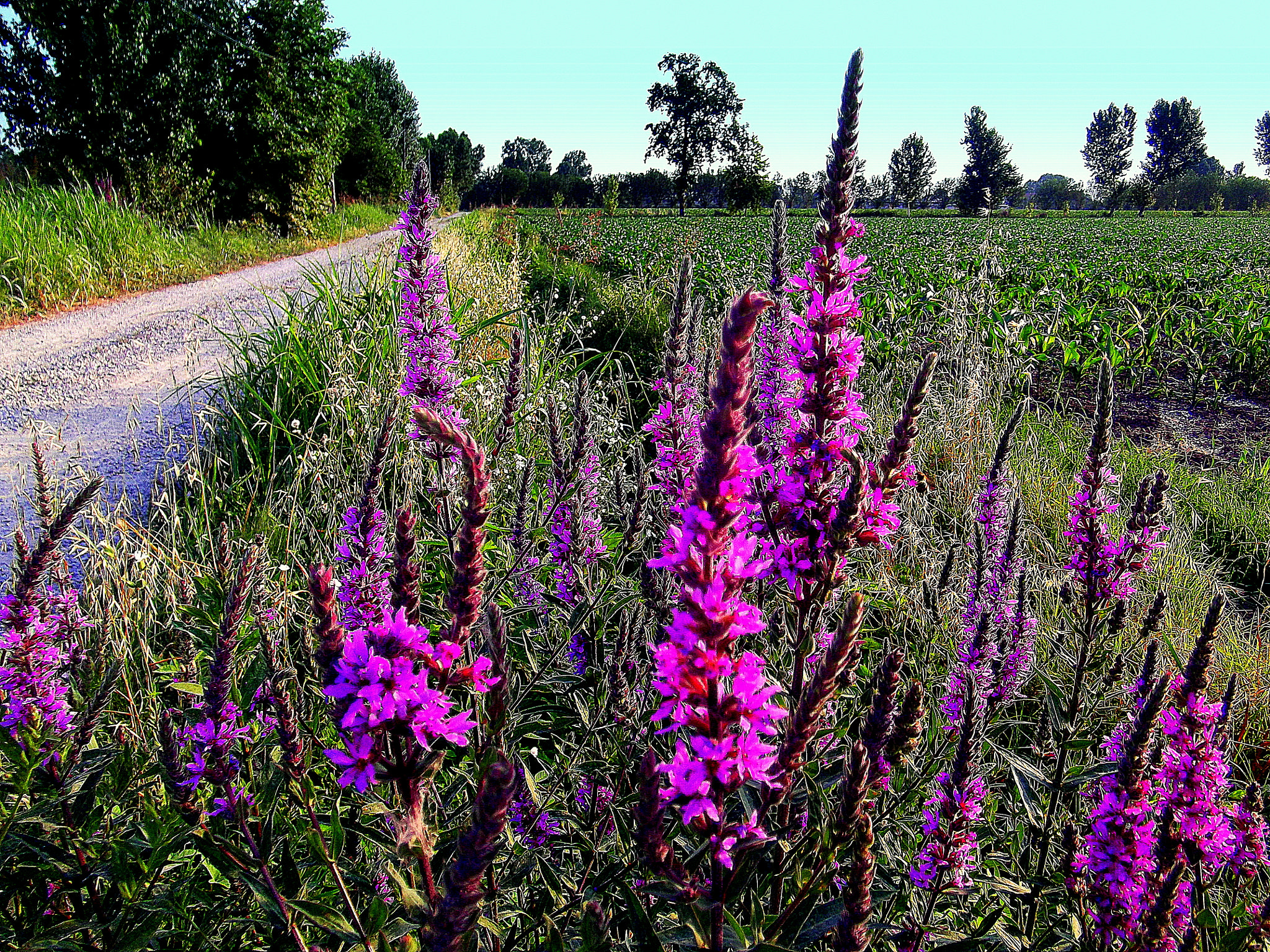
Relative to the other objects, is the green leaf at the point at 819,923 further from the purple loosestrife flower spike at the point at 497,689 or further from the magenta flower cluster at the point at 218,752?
the magenta flower cluster at the point at 218,752

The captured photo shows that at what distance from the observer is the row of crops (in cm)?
847

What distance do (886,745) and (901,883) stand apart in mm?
493

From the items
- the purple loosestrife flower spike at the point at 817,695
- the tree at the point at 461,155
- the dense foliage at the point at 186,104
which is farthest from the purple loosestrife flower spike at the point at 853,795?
→ the tree at the point at 461,155

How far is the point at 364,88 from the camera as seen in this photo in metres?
29.6

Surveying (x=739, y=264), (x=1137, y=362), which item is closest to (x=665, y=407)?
(x=1137, y=362)

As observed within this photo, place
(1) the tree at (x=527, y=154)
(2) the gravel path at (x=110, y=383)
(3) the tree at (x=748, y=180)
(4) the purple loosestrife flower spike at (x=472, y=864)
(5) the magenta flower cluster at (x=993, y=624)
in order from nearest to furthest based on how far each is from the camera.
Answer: (4) the purple loosestrife flower spike at (x=472, y=864), (5) the magenta flower cluster at (x=993, y=624), (2) the gravel path at (x=110, y=383), (3) the tree at (x=748, y=180), (1) the tree at (x=527, y=154)

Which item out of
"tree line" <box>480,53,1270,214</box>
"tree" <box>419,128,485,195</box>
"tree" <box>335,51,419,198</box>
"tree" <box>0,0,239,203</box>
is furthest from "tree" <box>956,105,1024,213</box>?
"tree" <box>0,0,239,203</box>

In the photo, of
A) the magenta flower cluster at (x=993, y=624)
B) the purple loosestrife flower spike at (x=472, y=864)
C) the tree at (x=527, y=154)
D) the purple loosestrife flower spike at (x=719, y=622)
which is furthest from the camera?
the tree at (x=527, y=154)

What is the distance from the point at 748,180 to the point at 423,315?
224ft

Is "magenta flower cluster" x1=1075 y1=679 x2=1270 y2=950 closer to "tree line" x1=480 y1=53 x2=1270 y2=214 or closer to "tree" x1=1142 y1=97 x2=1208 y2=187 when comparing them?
"tree line" x1=480 y1=53 x2=1270 y2=214

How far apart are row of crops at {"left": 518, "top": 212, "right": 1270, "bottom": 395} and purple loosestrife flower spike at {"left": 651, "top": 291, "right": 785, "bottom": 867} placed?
1874 mm

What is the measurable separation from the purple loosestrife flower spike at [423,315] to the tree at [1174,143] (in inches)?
4289

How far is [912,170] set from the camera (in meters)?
82.7

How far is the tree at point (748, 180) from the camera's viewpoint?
213ft
